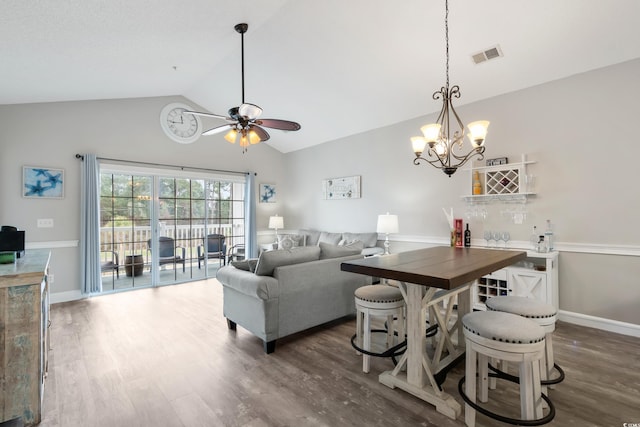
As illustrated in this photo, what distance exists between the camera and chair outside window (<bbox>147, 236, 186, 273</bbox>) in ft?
17.9

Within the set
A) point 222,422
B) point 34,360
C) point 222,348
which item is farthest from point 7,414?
point 222,348

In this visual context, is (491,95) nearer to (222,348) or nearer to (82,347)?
(222,348)

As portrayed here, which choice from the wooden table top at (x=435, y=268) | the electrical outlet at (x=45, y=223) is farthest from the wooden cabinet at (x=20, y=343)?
the electrical outlet at (x=45, y=223)

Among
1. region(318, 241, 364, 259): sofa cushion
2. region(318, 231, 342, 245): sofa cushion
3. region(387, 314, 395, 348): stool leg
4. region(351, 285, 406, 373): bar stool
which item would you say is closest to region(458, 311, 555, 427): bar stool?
region(351, 285, 406, 373): bar stool

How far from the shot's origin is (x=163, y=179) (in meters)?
5.50

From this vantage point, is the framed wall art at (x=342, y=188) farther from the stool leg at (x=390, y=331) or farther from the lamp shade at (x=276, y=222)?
the stool leg at (x=390, y=331)

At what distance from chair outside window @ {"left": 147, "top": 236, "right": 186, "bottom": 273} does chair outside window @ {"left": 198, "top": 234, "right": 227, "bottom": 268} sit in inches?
13.9

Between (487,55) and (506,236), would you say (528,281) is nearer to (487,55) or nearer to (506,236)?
(506,236)

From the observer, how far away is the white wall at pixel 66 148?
4.13 m

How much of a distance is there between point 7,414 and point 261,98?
4.83 m

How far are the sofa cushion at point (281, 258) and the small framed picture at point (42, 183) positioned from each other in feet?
12.2

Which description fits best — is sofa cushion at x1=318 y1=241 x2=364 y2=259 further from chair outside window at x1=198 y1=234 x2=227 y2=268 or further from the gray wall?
chair outside window at x1=198 y1=234 x2=227 y2=268

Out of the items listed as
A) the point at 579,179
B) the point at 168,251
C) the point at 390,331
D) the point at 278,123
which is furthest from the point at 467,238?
the point at 168,251

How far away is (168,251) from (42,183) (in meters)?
2.05
